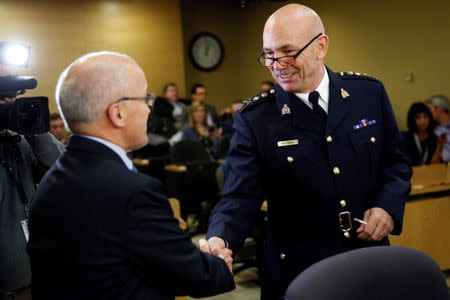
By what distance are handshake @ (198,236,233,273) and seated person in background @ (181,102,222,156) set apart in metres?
5.27

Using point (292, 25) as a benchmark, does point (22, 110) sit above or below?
below

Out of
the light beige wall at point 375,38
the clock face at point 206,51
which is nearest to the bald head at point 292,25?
the light beige wall at point 375,38

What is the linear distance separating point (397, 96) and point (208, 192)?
2.92m

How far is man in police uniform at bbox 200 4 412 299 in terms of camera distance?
1.79 meters

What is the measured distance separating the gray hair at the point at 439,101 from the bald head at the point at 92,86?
562cm

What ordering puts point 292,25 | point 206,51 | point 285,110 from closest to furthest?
point 292,25, point 285,110, point 206,51

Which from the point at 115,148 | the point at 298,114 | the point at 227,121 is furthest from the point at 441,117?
the point at 115,148

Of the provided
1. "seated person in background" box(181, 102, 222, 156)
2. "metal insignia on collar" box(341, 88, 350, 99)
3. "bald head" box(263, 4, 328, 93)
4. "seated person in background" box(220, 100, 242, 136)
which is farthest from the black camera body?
"seated person in background" box(220, 100, 242, 136)

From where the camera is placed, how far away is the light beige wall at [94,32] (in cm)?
786

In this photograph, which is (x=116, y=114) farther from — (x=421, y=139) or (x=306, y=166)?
(x=421, y=139)

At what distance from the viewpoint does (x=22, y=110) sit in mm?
1839

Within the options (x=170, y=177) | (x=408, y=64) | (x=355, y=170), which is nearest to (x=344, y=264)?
(x=355, y=170)

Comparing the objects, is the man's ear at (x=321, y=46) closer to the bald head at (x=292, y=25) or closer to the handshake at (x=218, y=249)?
the bald head at (x=292, y=25)

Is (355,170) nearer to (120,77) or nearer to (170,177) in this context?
(120,77)
